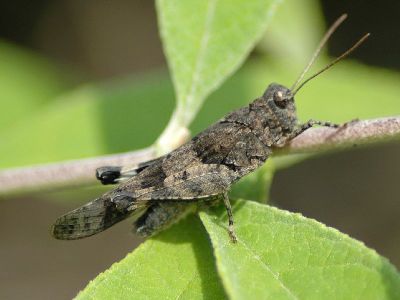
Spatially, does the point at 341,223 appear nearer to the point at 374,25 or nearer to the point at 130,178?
the point at 374,25

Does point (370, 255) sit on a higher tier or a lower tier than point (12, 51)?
lower

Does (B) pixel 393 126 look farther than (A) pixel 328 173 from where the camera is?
No

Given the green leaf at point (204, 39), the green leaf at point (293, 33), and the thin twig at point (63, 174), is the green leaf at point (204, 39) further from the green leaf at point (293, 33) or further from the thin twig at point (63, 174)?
the green leaf at point (293, 33)

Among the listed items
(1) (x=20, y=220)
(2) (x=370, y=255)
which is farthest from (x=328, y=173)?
(2) (x=370, y=255)

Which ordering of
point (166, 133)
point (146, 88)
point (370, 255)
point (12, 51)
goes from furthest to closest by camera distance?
point (12, 51)
point (146, 88)
point (166, 133)
point (370, 255)

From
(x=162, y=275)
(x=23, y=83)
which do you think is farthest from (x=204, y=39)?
(x=23, y=83)

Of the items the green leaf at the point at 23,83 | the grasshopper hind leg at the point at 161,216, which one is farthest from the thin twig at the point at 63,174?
the green leaf at the point at 23,83
